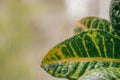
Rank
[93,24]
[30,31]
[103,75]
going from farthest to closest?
1. [30,31]
2. [93,24]
3. [103,75]

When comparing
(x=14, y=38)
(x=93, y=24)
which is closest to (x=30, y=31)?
(x=14, y=38)

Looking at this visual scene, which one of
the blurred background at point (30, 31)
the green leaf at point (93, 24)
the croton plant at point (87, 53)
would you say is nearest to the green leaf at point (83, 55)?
the croton plant at point (87, 53)

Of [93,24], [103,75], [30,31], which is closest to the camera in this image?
[103,75]

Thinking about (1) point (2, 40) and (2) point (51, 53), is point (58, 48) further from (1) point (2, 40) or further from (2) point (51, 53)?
(1) point (2, 40)

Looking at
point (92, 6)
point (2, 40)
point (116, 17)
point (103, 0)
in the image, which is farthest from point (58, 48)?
point (2, 40)

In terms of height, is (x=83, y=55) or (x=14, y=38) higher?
(x=83, y=55)

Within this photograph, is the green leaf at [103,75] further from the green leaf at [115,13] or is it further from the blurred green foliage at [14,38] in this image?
the blurred green foliage at [14,38]

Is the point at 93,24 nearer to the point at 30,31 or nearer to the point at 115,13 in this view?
the point at 115,13

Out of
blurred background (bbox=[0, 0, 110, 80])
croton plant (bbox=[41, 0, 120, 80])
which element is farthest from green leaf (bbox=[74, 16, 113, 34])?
blurred background (bbox=[0, 0, 110, 80])

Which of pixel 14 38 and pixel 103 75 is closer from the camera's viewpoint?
pixel 103 75
